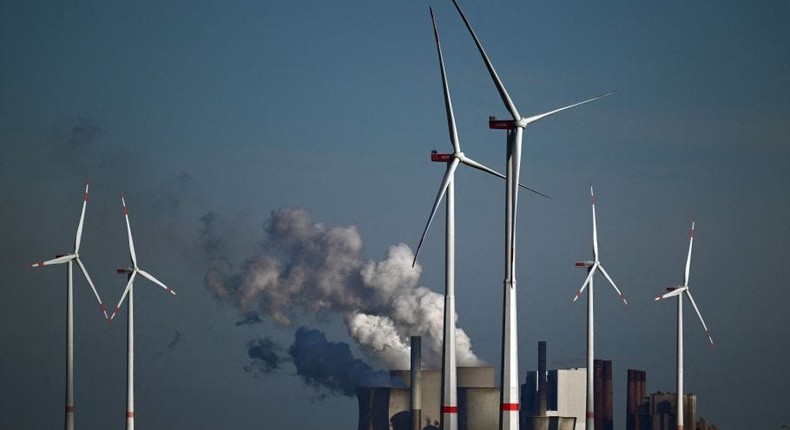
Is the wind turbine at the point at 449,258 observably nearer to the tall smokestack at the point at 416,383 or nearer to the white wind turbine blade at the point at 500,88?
the white wind turbine blade at the point at 500,88

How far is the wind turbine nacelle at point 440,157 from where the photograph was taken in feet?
270

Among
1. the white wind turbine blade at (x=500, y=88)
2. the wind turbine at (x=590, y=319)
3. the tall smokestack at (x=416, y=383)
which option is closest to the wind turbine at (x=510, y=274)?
the white wind turbine blade at (x=500, y=88)

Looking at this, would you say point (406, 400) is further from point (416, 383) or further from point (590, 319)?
point (590, 319)

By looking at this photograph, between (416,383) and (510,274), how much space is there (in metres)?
115

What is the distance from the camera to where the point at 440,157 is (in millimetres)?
82750

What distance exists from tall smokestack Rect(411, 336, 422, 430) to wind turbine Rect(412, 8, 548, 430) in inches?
3738

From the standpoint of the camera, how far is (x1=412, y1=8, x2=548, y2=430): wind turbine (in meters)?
75.6

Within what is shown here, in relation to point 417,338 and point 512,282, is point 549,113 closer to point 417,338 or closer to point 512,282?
point 512,282

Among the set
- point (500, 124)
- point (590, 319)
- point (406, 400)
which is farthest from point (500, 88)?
point (406, 400)

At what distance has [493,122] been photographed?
235 feet

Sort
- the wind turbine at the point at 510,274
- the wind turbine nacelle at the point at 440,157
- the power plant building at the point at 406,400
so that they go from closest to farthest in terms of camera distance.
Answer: the wind turbine at the point at 510,274 < the wind turbine nacelle at the point at 440,157 < the power plant building at the point at 406,400

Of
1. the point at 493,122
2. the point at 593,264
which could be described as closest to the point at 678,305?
the point at 593,264

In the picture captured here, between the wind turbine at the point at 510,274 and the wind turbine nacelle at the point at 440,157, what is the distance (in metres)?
10.7

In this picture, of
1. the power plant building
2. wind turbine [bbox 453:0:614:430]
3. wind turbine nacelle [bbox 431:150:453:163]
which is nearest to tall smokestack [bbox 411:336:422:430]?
the power plant building
